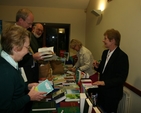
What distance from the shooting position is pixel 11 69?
0.87 metres

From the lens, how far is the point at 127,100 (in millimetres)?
1934

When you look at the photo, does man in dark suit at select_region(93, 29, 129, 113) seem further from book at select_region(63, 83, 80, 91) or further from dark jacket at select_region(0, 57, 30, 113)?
dark jacket at select_region(0, 57, 30, 113)

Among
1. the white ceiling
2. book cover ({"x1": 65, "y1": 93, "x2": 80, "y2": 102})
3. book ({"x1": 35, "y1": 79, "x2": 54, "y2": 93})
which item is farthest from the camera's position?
the white ceiling

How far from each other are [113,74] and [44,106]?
90 centimetres

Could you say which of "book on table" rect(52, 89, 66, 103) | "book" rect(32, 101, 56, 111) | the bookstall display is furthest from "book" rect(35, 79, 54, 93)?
"book on table" rect(52, 89, 66, 103)

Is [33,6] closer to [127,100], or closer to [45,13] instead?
[45,13]

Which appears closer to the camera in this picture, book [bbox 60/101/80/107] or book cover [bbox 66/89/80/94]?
book [bbox 60/101/80/107]

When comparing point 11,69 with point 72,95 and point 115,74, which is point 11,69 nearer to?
point 72,95

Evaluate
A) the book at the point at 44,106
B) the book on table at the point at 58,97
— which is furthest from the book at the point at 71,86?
the book at the point at 44,106

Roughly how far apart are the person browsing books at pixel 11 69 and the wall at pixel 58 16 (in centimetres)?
369

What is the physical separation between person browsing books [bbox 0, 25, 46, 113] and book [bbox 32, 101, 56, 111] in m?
0.30

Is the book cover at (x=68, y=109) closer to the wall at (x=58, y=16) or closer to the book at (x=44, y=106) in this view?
the book at (x=44, y=106)

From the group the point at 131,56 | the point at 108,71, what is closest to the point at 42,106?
the point at 108,71

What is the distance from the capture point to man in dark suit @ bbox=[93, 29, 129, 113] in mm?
1594
